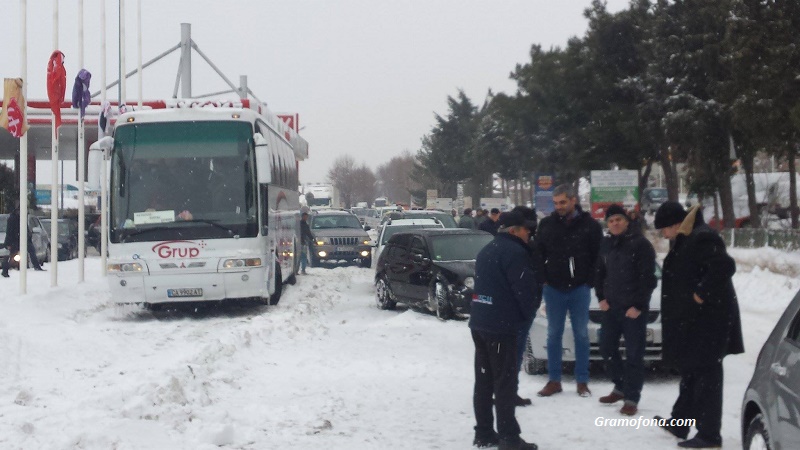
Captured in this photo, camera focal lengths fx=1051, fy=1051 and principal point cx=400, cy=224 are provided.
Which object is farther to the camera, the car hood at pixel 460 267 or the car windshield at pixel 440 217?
the car windshield at pixel 440 217

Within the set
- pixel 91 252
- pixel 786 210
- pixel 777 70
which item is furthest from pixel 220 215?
pixel 786 210

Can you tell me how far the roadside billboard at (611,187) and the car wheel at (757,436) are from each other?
25016 millimetres

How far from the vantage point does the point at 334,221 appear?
117 ft

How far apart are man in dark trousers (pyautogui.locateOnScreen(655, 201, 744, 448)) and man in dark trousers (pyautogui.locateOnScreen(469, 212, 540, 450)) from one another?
3.52 ft

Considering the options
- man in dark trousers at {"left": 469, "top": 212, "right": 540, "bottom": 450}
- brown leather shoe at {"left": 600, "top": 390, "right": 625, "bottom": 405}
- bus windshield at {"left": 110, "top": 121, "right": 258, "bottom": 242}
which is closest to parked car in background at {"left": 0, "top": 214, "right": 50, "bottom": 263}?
bus windshield at {"left": 110, "top": 121, "right": 258, "bottom": 242}

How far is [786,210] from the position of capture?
174 ft

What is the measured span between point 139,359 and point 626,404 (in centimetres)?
601

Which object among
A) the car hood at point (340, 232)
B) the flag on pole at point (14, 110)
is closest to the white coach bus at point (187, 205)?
the flag on pole at point (14, 110)

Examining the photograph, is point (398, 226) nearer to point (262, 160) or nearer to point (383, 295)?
point (383, 295)

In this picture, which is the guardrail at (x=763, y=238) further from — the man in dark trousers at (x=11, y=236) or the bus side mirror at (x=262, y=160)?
the man in dark trousers at (x=11, y=236)

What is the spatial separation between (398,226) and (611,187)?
306 inches

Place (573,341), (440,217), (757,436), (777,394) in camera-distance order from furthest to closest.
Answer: (440,217) → (573,341) → (757,436) → (777,394)

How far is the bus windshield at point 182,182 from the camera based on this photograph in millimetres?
16953

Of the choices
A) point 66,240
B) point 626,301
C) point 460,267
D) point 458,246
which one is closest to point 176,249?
point 460,267
